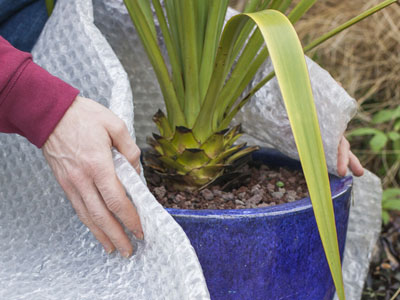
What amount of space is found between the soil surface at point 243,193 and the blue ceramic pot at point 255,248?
0.32ft

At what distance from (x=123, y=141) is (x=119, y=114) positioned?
83 millimetres

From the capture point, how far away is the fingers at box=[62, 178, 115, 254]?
0.72m

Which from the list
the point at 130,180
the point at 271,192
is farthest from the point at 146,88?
the point at 130,180

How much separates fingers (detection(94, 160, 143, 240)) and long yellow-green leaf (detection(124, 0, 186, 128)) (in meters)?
0.30

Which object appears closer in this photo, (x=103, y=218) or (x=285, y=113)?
(x=103, y=218)

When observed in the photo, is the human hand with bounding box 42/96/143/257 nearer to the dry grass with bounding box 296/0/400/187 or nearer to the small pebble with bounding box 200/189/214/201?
the small pebble with bounding box 200/189/214/201

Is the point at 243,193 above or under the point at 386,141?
above

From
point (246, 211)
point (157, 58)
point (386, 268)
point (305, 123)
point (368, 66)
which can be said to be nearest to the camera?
point (305, 123)

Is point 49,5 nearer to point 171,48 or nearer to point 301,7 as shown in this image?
point 171,48

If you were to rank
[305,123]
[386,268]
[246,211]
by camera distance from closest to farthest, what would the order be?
[305,123] → [246,211] → [386,268]

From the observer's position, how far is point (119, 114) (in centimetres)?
80

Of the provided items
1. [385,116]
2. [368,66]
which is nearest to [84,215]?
[385,116]

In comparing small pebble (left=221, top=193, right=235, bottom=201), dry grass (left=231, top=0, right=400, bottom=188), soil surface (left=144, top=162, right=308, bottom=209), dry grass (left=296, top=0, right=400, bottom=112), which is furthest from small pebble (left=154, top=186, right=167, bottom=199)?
dry grass (left=296, top=0, right=400, bottom=112)

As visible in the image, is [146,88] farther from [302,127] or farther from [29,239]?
[302,127]
